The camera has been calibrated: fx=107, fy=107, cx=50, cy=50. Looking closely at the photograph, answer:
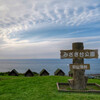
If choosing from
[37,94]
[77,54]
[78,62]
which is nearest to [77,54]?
[77,54]

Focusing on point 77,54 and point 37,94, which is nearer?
point 37,94

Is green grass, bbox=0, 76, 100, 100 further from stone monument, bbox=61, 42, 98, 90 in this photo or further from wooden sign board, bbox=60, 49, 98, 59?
wooden sign board, bbox=60, 49, 98, 59

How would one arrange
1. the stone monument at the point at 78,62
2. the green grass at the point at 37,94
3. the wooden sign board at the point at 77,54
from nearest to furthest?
1. the green grass at the point at 37,94
2. the stone monument at the point at 78,62
3. the wooden sign board at the point at 77,54

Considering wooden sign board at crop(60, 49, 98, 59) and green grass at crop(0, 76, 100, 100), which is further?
wooden sign board at crop(60, 49, 98, 59)

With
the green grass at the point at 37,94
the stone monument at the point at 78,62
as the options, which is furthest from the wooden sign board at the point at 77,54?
the green grass at the point at 37,94

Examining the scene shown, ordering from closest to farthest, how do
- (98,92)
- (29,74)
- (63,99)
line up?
(63,99) < (98,92) < (29,74)

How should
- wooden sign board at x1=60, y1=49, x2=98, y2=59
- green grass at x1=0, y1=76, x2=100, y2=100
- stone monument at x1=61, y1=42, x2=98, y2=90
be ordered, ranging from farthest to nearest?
1. wooden sign board at x1=60, y1=49, x2=98, y2=59
2. stone monument at x1=61, y1=42, x2=98, y2=90
3. green grass at x1=0, y1=76, x2=100, y2=100

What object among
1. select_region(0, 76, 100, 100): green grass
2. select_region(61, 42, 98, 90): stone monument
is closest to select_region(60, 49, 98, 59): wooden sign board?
select_region(61, 42, 98, 90): stone monument

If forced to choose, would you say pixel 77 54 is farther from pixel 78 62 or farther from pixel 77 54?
pixel 78 62

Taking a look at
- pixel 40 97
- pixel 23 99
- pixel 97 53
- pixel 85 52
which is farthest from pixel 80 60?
pixel 23 99

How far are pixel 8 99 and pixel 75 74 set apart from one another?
607 cm

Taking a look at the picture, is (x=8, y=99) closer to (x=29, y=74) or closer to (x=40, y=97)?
(x=40, y=97)

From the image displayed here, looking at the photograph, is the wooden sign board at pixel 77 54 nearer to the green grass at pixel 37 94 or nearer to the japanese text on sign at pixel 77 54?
the japanese text on sign at pixel 77 54

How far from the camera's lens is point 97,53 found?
10.6m
